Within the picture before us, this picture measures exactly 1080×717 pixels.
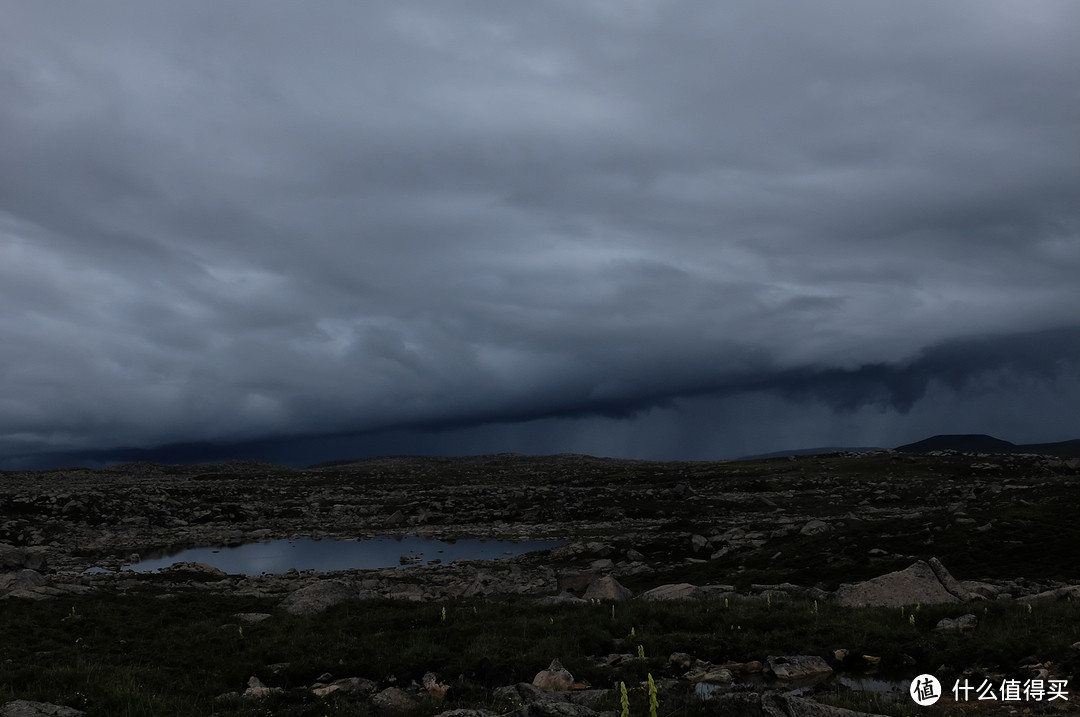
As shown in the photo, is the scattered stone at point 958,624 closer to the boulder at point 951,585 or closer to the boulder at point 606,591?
the boulder at point 951,585

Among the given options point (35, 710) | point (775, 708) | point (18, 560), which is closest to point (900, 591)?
point (775, 708)

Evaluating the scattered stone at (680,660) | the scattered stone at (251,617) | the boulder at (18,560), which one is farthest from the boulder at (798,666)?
the boulder at (18,560)

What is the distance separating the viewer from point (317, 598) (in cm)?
2278

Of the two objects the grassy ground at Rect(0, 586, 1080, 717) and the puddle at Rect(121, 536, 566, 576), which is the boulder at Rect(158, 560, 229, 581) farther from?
the grassy ground at Rect(0, 586, 1080, 717)

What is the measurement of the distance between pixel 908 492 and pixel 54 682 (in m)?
64.6

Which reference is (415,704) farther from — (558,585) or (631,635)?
(558,585)

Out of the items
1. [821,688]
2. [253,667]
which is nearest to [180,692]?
[253,667]

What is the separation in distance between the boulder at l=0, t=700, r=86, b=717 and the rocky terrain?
1053cm

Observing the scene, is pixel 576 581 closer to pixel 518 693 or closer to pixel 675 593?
pixel 675 593

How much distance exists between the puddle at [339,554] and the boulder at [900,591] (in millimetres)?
25595

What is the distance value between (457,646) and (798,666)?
8295mm

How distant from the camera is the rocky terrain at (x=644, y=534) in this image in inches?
944

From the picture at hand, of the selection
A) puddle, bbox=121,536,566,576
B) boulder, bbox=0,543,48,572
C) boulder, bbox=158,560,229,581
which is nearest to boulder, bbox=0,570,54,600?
boulder, bbox=0,543,48,572

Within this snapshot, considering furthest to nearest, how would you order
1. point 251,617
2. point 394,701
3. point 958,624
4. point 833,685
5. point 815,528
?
point 815,528 → point 251,617 → point 958,624 → point 833,685 → point 394,701
